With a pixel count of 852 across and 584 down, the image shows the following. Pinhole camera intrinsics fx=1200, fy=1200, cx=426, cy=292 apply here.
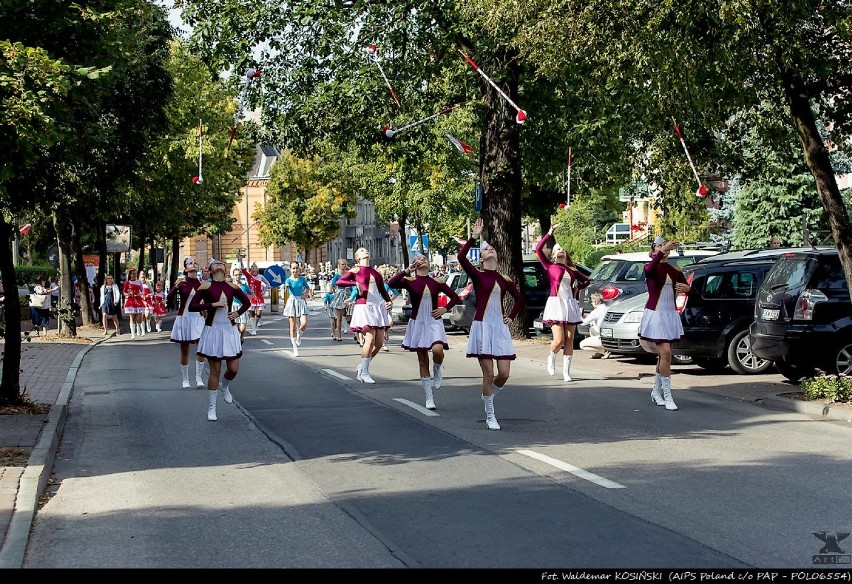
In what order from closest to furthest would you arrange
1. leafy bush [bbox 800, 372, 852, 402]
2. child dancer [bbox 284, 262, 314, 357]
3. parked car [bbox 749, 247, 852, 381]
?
leafy bush [bbox 800, 372, 852, 402], parked car [bbox 749, 247, 852, 381], child dancer [bbox 284, 262, 314, 357]

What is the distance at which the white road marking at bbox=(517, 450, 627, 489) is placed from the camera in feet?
30.3

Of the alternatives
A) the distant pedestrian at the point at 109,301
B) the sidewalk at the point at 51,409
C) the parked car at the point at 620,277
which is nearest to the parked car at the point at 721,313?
the sidewalk at the point at 51,409

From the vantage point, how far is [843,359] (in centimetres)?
1520

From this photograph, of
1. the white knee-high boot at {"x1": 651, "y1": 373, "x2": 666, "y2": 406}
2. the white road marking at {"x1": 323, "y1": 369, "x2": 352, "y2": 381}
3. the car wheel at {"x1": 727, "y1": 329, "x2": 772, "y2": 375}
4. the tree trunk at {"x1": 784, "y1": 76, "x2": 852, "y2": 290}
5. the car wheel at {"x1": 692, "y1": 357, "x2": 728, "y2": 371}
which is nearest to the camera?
the tree trunk at {"x1": 784, "y1": 76, "x2": 852, "y2": 290}

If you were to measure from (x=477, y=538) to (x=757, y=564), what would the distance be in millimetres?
1713

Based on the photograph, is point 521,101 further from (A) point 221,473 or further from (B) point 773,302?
(A) point 221,473

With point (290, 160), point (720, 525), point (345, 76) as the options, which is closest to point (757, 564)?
point (720, 525)

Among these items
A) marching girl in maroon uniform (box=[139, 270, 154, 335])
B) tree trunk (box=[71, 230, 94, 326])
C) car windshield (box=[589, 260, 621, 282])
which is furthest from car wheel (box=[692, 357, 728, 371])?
tree trunk (box=[71, 230, 94, 326])

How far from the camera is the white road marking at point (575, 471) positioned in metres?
9.23

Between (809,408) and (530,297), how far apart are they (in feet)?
50.9

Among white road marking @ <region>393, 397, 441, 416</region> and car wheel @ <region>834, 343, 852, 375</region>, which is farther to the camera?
car wheel @ <region>834, 343, 852, 375</region>

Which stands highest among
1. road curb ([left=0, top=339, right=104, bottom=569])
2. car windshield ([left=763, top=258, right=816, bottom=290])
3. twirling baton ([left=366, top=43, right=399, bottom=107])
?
twirling baton ([left=366, top=43, right=399, bottom=107])

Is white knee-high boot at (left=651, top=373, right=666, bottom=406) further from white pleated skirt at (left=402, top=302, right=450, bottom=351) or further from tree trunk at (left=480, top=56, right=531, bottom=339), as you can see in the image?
tree trunk at (left=480, top=56, right=531, bottom=339)

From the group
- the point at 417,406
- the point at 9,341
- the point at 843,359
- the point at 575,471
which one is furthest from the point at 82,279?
the point at 575,471
